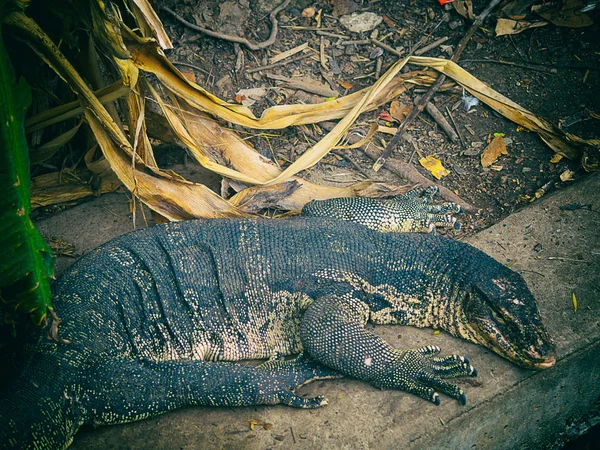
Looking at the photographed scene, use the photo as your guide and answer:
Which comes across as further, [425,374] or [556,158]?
[556,158]

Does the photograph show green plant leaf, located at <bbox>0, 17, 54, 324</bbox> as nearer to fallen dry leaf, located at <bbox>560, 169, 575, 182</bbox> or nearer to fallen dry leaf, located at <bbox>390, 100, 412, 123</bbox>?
fallen dry leaf, located at <bbox>390, 100, 412, 123</bbox>

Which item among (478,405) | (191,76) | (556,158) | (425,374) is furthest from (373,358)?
(191,76)

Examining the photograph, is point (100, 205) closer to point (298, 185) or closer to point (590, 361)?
point (298, 185)

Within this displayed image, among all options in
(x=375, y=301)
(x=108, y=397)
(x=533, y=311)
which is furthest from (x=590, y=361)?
(x=108, y=397)

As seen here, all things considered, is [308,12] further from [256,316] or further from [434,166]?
[256,316]

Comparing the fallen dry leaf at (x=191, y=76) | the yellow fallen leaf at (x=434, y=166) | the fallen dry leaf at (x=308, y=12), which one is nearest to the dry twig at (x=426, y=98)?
the yellow fallen leaf at (x=434, y=166)

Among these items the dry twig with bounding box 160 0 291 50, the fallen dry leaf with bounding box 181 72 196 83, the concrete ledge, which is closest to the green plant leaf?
the concrete ledge

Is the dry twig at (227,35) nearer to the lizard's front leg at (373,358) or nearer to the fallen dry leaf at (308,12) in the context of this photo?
the fallen dry leaf at (308,12)
